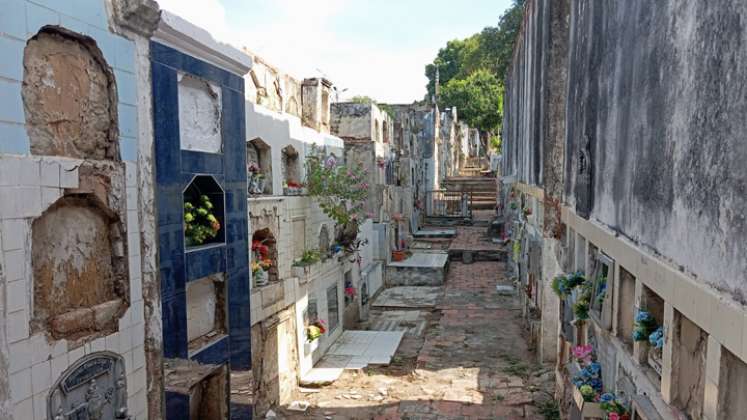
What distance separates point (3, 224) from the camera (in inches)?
192

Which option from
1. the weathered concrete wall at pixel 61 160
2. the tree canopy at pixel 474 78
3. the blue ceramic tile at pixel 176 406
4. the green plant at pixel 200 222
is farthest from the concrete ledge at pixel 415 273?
the tree canopy at pixel 474 78

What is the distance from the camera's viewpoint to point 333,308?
50.0ft

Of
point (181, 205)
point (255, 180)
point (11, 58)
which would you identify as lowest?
point (181, 205)

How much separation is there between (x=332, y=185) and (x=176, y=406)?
6903mm

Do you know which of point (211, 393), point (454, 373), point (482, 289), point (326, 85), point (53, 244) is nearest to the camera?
point (53, 244)

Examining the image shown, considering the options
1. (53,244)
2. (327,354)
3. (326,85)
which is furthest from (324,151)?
(53,244)

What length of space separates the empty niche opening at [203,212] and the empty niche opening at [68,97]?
212 cm

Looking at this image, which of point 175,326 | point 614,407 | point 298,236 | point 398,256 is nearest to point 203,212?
point 175,326

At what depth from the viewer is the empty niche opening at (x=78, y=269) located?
548cm

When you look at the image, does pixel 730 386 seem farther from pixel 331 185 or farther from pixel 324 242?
pixel 324 242

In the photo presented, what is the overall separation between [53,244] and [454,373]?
9.13m

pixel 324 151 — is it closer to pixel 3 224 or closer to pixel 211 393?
pixel 211 393

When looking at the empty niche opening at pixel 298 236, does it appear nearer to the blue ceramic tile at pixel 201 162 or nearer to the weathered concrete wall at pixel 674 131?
the blue ceramic tile at pixel 201 162

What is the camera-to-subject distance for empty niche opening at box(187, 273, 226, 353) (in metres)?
8.51
